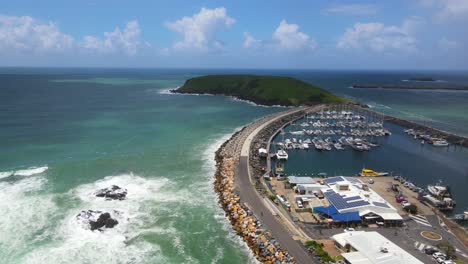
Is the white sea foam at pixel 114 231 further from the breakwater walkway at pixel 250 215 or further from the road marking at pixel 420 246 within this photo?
the road marking at pixel 420 246

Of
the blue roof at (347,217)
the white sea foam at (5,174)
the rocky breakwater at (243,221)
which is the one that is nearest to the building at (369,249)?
the blue roof at (347,217)

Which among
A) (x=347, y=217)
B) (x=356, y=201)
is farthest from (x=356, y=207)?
(x=347, y=217)

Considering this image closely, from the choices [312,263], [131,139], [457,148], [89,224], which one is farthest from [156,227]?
[457,148]

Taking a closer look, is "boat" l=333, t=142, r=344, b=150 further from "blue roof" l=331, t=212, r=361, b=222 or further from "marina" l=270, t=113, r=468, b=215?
"blue roof" l=331, t=212, r=361, b=222

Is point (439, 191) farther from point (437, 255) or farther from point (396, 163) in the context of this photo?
point (437, 255)

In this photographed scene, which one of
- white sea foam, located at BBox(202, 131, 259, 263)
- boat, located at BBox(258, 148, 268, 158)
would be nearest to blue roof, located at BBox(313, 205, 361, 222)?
white sea foam, located at BBox(202, 131, 259, 263)

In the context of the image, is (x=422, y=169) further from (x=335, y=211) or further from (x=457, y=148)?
(x=335, y=211)
